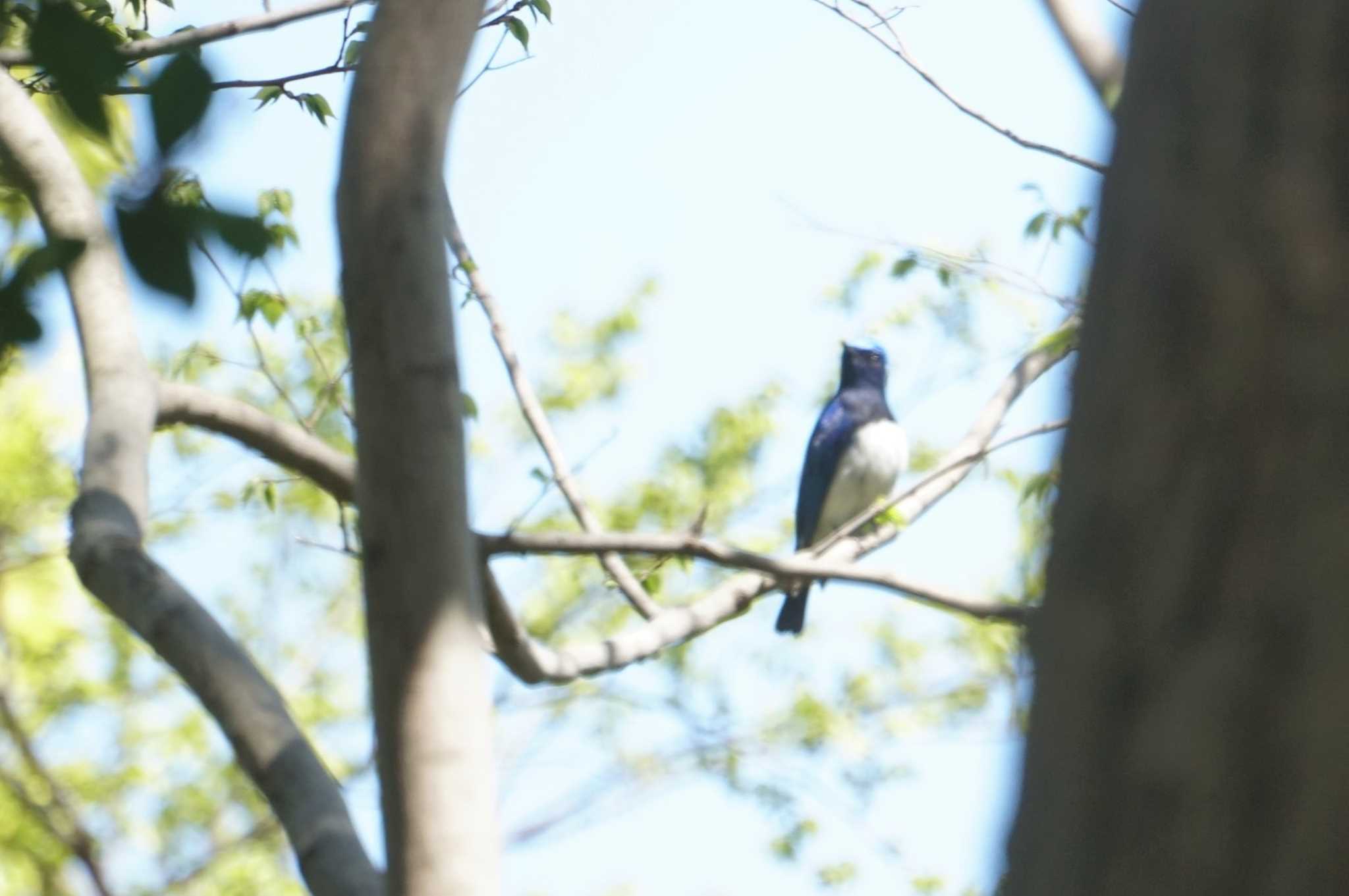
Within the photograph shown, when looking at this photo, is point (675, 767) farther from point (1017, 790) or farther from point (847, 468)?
point (1017, 790)

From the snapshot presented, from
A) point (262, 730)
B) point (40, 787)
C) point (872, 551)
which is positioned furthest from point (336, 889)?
point (40, 787)

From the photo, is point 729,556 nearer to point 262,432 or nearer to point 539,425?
point 262,432

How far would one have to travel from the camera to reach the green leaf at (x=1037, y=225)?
15.5ft

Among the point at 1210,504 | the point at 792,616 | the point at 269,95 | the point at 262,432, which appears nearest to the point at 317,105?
the point at 269,95

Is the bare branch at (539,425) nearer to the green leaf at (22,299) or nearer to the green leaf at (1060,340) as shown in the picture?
the green leaf at (1060,340)

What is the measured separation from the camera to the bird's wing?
914cm

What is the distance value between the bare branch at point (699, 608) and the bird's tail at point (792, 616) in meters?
3.99

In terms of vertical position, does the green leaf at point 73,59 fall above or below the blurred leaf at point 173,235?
above

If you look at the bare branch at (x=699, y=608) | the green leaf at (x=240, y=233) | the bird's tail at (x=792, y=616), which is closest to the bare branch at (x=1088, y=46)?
the bare branch at (x=699, y=608)

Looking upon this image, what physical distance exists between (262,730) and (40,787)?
29.4 ft

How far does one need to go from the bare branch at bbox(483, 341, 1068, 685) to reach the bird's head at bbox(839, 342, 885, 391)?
4.62 meters

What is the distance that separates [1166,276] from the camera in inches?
32.6

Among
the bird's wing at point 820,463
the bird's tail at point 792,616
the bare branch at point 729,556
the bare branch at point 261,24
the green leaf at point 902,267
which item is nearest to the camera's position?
the bare branch at point 729,556

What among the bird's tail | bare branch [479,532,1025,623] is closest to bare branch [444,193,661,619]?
bare branch [479,532,1025,623]
